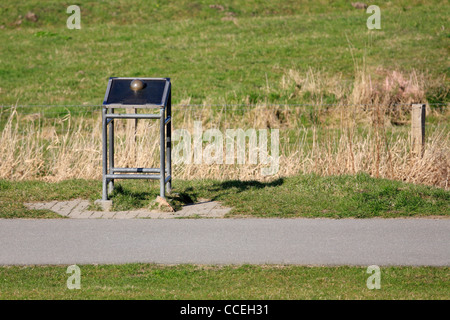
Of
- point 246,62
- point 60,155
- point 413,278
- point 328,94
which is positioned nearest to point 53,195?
point 60,155

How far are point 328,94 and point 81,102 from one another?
793cm

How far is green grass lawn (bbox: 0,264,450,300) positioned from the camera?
6426 millimetres

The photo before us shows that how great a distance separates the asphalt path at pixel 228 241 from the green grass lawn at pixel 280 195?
394 mm

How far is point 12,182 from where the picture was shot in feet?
38.8

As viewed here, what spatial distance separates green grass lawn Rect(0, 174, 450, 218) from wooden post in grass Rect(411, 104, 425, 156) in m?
1.43

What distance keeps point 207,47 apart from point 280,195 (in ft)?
63.8

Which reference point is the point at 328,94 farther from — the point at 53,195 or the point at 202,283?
the point at 202,283

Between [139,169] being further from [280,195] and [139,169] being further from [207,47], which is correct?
[207,47]

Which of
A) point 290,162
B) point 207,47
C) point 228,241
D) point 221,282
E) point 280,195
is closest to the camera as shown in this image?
point 221,282

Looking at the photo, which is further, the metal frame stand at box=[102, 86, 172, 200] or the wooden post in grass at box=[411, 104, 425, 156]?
the wooden post in grass at box=[411, 104, 425, 156]

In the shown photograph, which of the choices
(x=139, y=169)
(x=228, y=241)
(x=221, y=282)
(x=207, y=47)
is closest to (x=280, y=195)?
(x=139, y=169)

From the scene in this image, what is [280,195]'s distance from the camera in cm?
1052

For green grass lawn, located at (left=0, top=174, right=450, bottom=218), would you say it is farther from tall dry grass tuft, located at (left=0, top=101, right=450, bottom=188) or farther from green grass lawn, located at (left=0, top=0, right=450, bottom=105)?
green grass lawn, located at (left=0, top=0, right=450, bottom=105)

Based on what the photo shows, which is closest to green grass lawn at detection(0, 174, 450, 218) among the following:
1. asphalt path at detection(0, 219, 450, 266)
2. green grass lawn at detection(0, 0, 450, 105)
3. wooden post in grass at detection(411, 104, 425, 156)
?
asphalt path at detection(0, 219, 450, 266)
